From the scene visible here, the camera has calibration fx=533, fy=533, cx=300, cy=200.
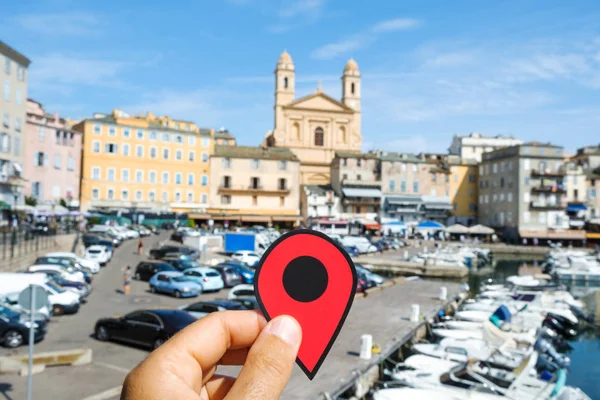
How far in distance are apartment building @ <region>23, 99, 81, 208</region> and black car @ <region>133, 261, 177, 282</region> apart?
24.9 meters

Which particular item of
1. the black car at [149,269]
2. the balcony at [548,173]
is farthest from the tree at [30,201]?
the balcony at [548,173]

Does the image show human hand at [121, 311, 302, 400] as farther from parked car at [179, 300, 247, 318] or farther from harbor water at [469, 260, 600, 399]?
harbor water at [469, 260, 600, 399]

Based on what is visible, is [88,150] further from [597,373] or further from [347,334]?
[597,373]

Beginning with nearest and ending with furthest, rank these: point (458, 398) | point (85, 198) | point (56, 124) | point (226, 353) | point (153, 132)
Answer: point (226, 353) < point (458, 398) < point (56, 124) < point (85, 198) < point (153, 132)

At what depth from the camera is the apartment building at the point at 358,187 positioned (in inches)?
2849

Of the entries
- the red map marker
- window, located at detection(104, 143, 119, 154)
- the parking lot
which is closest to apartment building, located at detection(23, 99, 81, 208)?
window, located at detection(104, 143, 119, 154)

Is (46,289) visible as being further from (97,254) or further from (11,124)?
(11,124)

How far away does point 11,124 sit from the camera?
39531 mm

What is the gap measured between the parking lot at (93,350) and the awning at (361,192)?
152 ft

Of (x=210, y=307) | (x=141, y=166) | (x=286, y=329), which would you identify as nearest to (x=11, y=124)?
(x=141, y=166)

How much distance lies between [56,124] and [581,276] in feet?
168

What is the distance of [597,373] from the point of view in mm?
18266

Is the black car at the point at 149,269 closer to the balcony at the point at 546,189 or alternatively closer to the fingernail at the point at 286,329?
the fingernail at the point at 286,329

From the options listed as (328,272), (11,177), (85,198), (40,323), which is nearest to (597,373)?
(40,323)
